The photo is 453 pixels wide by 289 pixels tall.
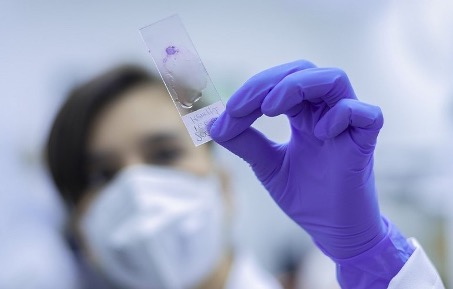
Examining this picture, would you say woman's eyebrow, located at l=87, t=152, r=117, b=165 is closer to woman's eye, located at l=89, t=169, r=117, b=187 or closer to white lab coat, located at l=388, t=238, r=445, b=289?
woman's eye, located at l=89, t=169, r=117, b=187

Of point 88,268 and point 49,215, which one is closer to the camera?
point 88,268

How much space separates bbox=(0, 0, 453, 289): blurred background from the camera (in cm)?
191

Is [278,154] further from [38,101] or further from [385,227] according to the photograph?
[38,101]

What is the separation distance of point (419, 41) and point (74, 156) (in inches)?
56.6

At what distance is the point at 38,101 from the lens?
2.08 metres

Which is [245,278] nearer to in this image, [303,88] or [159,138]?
[159,138]

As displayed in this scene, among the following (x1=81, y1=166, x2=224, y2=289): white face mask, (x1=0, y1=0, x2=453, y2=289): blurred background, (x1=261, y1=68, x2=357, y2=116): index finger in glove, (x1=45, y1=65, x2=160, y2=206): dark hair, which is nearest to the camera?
(x1=261, y1=68, x2=357, y2=116): index finger in glove

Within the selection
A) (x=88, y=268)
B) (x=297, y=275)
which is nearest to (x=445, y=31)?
(x=297, y=275)

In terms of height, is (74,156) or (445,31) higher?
(74,156)

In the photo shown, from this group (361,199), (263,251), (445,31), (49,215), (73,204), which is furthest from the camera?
(263,251)

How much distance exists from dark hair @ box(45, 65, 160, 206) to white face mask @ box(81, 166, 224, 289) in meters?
0.13

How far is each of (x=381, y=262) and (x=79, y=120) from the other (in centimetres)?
100

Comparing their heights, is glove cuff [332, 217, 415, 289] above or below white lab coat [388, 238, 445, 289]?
above

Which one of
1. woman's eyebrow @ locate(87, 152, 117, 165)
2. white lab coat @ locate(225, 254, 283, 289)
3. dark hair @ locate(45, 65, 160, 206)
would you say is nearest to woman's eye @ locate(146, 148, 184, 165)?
woman's eyebrow @ locate(87, 152, 117, 165)
